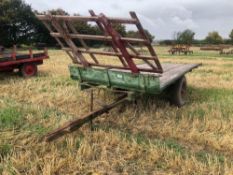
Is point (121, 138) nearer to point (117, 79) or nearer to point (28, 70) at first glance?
point (117, 79)

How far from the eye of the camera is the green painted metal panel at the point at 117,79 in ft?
18.1

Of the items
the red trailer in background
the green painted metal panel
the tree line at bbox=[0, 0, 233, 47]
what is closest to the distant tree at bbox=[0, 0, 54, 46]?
the tree line at bbox=[0, 0, 233, 47]

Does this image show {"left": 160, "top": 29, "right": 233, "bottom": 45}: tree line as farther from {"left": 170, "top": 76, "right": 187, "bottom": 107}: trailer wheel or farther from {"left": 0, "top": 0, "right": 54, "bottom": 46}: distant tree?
{"left": 170, "top": 76, "right": 187, "bottom": 107}: trailer wheel

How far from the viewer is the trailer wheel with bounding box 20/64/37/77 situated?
10.9m

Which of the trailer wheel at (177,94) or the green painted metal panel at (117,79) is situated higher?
the green painted metal panel at (117,79)

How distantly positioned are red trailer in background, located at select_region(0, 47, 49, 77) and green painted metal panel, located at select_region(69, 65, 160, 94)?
14.8ft

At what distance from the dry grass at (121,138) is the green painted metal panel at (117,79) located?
629mm

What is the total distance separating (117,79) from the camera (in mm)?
A: 6020

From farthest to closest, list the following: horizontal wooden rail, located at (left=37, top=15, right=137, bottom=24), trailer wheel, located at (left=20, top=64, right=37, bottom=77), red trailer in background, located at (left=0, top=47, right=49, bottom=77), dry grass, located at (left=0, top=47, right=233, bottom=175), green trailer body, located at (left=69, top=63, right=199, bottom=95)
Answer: trailer wheel, located at (left=20, top=64, right=37, bottom=77), red trailer in background, located at (left=0, top=47, right=49, bottom=77), green trailer body, located at (left=69, top=63, right=199, bottom=95), horizontal wooden rail, located at (left=37, top=15, right=137, bottom=24), dry grass, located at (left=0, top=47, right=233, bottom=175)

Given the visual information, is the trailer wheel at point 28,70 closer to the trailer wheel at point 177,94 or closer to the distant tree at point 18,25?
the trailer wheel at point 177,94

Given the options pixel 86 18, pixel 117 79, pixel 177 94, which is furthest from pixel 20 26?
pixel 86 18

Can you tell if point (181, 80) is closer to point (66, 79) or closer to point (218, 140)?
point (218, 140)

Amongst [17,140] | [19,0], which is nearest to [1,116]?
[17,140]

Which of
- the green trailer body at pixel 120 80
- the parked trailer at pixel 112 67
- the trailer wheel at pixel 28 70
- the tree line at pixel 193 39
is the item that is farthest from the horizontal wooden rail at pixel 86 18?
the tree line at pixel 193 39
